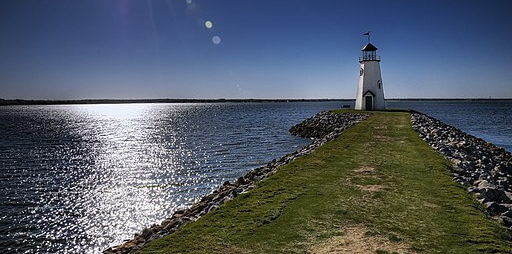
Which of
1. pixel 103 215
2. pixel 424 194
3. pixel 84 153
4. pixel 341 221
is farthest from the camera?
pixel 84 153

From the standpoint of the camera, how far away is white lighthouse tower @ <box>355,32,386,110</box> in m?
51.5

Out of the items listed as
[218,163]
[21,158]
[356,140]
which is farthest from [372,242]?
[21,158]

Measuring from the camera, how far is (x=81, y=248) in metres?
11.1

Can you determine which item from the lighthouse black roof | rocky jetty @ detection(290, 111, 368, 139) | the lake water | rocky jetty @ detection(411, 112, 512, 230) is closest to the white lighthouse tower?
the lighthouse black roof

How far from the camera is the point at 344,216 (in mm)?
8711

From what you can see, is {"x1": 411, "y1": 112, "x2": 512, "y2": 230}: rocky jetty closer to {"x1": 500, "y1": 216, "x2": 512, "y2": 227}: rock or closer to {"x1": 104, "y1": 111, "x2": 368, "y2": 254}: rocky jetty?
{"x1": 500, "y1": 216, "x2": 512, "y2": 227}: rock

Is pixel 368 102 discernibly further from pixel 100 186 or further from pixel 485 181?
pixel 485 181

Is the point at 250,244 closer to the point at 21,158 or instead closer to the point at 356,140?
the point at 356,140

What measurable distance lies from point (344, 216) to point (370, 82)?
4607cm

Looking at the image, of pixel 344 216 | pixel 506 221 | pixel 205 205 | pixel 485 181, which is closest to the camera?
pixel 506 221

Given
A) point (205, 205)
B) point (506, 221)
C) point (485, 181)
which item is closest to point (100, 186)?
point (205, 205)

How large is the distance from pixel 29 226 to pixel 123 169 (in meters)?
11.1

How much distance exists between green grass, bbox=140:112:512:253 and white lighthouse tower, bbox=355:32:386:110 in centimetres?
3916

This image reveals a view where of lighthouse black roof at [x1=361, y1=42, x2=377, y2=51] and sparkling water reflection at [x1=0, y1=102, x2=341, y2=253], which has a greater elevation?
lighthouse black roof at [x1=361, y1=42, x2=377, y2=51]
